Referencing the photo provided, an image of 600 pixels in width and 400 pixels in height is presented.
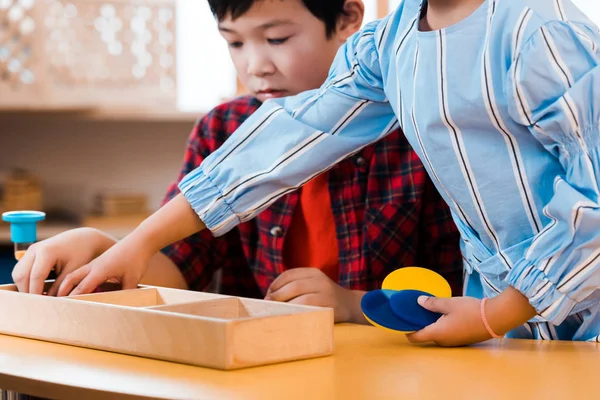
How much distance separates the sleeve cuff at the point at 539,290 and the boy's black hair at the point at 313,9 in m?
0.67

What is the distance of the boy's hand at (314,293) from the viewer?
3.78 feet

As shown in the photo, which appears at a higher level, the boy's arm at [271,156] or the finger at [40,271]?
the boy's arm at [271,156]

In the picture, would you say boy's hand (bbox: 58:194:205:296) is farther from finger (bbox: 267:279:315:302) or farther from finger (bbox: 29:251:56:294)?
Answer: finger (bbox: 267:279:315:302)

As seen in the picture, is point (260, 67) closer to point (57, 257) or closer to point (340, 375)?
point (57, 257)

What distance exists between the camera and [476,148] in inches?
36.6

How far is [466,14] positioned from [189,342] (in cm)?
44

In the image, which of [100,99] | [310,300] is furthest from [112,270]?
[100,99]

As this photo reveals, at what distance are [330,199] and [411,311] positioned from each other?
512 millimetres

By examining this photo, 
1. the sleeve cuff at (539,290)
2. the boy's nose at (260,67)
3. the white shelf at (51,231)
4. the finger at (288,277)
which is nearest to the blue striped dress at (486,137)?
the sleeve cuff at (539,290)

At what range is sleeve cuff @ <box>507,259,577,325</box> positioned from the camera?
2.74 feet

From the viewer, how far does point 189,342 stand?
2.66ft

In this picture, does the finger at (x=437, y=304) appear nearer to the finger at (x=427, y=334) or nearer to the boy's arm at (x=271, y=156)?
the finger at (x=427, y=334)

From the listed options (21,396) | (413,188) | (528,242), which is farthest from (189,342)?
(413,188)

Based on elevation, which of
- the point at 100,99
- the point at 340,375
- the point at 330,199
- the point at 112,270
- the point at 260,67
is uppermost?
the point at 100,99
